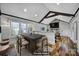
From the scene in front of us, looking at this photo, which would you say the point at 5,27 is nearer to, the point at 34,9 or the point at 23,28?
the point at 23,28

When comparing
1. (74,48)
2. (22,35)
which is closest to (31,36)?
(22,35)

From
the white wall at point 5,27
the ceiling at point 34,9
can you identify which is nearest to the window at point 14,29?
the white wall at point 5,27

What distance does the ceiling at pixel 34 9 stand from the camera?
9.84 ft

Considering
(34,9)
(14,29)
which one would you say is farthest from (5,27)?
(34,9)

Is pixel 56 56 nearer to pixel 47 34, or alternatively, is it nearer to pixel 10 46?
pixel 47 34

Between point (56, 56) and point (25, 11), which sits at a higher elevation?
point (25, 11)

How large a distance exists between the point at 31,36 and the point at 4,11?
32.2 inches

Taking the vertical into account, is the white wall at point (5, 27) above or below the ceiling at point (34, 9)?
below

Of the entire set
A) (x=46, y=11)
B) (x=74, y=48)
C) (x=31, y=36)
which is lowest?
(x=74, y=48)

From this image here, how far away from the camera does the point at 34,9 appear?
3016 millimetres

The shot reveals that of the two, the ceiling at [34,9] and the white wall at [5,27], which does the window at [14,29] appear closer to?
the white wall at [5,27]

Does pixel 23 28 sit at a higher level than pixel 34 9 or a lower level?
lower

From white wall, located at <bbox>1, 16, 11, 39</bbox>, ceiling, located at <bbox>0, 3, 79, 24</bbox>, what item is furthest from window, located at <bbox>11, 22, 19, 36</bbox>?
ceiling, located at <bbox>0, 3, 79, 24</bbox>

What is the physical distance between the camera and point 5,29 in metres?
Result: 2.99
